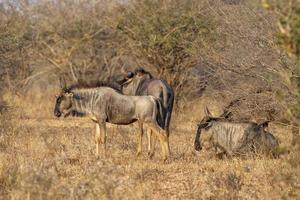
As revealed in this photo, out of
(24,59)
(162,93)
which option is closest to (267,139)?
(162,93)

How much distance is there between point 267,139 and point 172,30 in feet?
26.2

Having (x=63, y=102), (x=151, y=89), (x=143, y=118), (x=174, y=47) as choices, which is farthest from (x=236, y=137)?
(x=174, y=47)

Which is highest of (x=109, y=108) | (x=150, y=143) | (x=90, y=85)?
(x=90, y=85)

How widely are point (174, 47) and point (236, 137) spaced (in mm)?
7435

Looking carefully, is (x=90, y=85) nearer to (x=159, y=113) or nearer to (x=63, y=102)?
(x=63, y=102)

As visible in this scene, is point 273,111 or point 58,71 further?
point 58,71

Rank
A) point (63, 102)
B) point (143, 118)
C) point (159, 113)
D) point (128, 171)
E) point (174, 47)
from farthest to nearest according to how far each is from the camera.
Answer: point (174, 47) < point (63, 102) < point (159, 113) < point (143, 118) < point (128, 171)

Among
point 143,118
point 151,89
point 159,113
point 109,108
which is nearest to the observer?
point 143,118

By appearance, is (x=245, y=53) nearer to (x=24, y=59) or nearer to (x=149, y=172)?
(x=149, y=172)

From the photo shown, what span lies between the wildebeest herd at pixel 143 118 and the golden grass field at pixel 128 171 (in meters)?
0.34

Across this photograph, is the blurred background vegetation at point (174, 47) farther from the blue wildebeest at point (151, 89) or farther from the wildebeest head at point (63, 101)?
the wildebeest head at point (63, 101)

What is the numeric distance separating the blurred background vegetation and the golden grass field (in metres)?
0.89

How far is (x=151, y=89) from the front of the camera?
12.7 metres

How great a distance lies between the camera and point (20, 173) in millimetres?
7664
